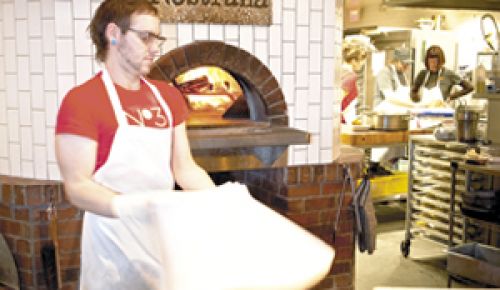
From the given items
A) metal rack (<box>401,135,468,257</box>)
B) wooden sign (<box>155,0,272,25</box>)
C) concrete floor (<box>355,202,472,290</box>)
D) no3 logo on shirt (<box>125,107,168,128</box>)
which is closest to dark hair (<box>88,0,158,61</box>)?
no3 logo on shirt (<box>125,107,168,128</box>)

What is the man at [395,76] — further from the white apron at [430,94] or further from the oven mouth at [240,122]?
the oven mouth at [240,122]

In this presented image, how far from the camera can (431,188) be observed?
5.07 metres

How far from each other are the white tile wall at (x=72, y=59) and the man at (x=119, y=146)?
2.25ft

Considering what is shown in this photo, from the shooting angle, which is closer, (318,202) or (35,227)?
(35,227)

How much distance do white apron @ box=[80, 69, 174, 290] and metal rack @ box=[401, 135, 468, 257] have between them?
3.37m

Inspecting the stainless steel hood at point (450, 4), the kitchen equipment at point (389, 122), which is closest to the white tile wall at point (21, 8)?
the stainless steel hood at point (450, 4)

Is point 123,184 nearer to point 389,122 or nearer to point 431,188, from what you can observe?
point 431,188

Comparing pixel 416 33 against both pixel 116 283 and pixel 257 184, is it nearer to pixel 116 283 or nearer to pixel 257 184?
pixel 257 184

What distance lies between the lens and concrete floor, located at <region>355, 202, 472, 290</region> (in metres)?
4.36

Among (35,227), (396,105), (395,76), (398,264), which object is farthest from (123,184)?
(395,76)

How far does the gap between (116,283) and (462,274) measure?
232cm

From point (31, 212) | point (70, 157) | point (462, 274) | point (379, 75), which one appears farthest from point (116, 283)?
point (379, 75)

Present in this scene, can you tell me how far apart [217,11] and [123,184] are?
1214mm

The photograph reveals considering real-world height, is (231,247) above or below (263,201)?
above
